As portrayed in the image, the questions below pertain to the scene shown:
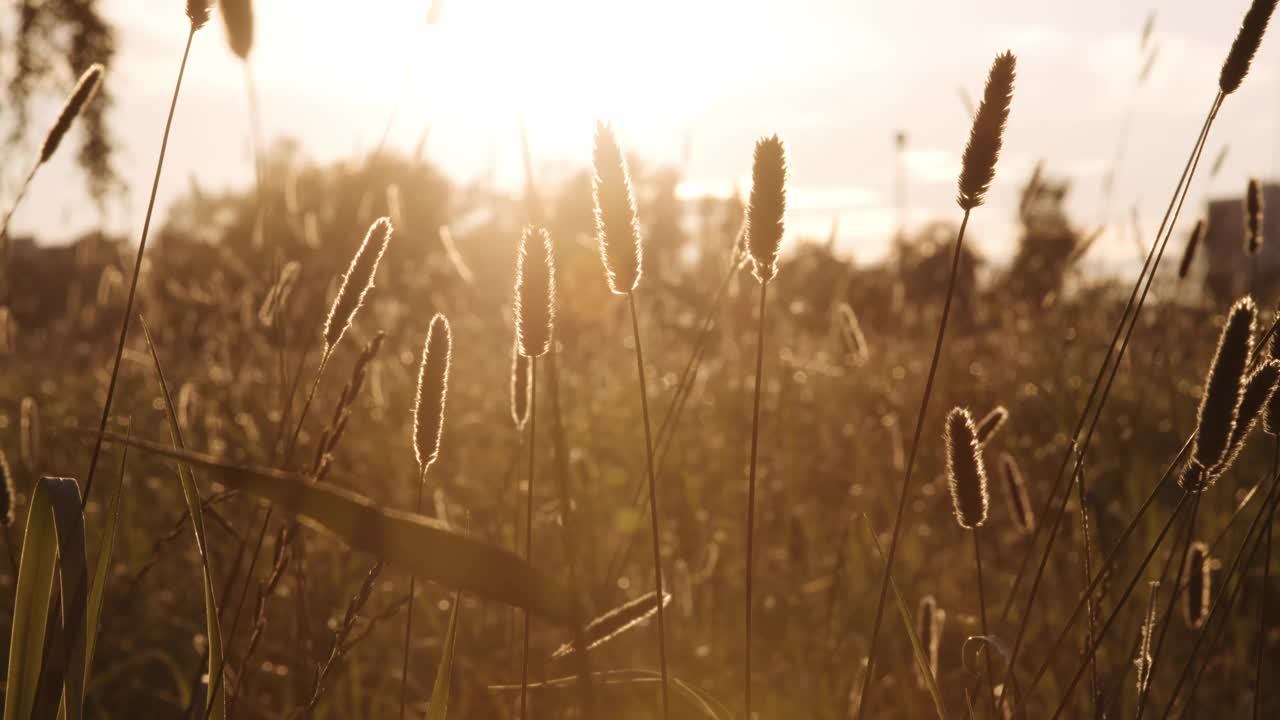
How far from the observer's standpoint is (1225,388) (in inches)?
42.4

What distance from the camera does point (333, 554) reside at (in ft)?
10.1

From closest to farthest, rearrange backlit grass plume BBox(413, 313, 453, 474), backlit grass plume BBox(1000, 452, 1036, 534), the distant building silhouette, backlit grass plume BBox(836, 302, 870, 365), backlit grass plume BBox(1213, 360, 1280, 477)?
backlit grass plume BBox(413, 313, 453, 474)
backlit grass plume BBox(1213, 360, 1280, 477)
backlit grass plume BBox(1000, 452, 1036, 534)
backlit grass plume BBox(836, 302, 870, 365)
the distant building silhouette

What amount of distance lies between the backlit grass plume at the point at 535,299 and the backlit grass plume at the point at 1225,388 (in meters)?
0.69

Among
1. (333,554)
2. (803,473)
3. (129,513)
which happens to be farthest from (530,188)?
(803,473)

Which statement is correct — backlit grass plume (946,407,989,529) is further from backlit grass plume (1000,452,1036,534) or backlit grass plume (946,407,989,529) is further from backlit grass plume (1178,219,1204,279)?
backlit grass plume (1178,219,1204,279)

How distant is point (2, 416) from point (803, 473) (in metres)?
4.90

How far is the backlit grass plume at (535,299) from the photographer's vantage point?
3.11 feet

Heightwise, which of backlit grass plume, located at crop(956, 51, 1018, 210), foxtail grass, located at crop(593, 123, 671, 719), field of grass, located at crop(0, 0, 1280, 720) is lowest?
field of grass, located at crop(0, 0, 1280, 720)

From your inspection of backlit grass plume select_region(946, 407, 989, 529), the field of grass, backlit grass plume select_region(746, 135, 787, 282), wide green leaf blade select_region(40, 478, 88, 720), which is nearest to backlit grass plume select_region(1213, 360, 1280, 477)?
the field of grass

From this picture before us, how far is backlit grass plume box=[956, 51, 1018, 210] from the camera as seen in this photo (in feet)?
3.49

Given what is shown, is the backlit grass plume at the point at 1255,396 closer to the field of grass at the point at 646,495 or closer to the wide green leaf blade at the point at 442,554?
the field of grass at the point at 646,495

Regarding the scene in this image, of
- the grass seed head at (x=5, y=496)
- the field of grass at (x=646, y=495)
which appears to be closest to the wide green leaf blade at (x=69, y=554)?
the field of grass at (x=646, y=495)

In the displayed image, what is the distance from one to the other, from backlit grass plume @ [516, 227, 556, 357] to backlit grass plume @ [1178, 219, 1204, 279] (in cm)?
199

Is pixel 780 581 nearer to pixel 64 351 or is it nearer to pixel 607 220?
pixel 607 220
